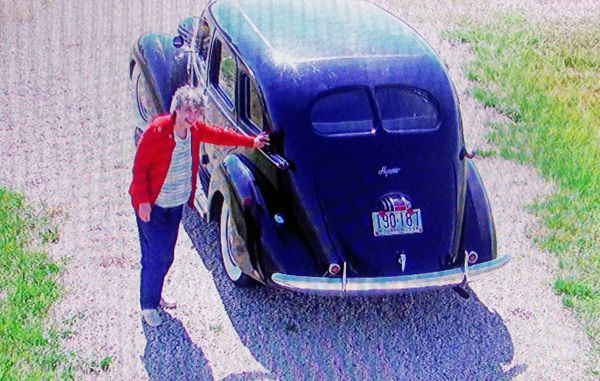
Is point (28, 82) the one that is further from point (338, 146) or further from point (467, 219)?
point (467, 219)

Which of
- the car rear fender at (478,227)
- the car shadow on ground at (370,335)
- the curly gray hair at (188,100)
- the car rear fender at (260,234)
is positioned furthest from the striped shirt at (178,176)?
the car rear fender at (478,227)

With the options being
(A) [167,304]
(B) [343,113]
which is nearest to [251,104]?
(B) [343,113]

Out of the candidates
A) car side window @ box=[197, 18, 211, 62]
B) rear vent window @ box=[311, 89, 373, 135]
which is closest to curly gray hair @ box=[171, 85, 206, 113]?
rear vent window @ box=[311, 89, 373, 135]

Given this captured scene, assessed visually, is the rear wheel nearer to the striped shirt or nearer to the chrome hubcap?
the chrome hubcap

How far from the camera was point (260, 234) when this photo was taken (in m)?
5.09

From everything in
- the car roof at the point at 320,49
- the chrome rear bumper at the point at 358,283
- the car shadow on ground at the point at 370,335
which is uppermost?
the car roof at the point at 320,49

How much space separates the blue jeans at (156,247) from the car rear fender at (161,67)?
6.11 ft

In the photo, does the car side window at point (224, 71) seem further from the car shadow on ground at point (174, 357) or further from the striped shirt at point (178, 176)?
the car shadow on ground at point (174, 357)

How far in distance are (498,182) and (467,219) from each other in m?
2.15

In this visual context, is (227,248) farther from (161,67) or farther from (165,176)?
(161,67)

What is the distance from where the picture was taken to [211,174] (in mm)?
6090

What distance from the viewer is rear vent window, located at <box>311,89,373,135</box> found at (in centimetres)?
526

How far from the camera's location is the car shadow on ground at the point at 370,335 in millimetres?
5039

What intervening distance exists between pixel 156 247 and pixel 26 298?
1.07 meters
